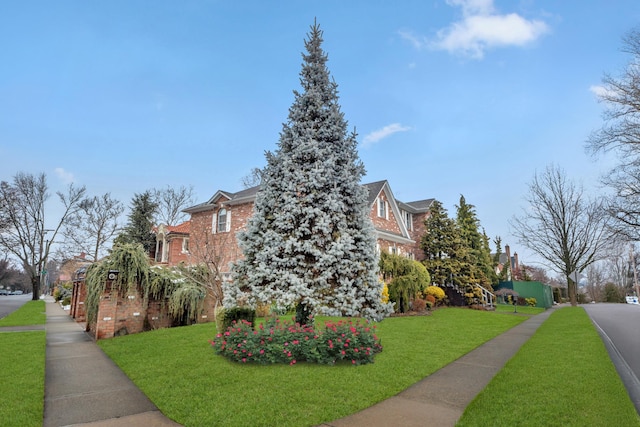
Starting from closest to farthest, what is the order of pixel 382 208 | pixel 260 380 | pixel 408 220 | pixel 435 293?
1. pixel 260 380
2. pixel 435 293
3. pixel 382 208
4. pixel 408 220

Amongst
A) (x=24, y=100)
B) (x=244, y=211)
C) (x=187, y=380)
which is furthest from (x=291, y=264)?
(x=244, y=211)

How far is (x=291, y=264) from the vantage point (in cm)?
795

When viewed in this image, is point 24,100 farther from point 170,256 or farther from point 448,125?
point 448,125

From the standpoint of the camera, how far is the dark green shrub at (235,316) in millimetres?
8594

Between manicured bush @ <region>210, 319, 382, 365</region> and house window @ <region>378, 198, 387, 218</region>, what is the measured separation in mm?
14367

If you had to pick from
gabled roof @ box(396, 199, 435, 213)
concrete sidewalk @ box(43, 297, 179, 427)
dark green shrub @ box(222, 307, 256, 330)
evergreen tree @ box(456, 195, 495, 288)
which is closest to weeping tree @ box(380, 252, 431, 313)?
gabled roof @ box(396, 199, 435, 213)

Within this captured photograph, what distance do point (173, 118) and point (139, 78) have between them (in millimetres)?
2281

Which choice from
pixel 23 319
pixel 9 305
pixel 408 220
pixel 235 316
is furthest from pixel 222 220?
pixel 9 305

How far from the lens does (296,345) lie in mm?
7055

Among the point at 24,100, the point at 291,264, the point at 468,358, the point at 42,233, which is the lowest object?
the point at 468,358

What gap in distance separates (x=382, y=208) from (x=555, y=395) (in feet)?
56.0

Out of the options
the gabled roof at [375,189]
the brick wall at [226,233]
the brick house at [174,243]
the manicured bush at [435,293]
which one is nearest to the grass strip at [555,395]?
the manicured bush at [435,293]

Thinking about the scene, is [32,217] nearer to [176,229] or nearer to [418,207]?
[176,229]

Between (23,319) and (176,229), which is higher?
(176,229)
